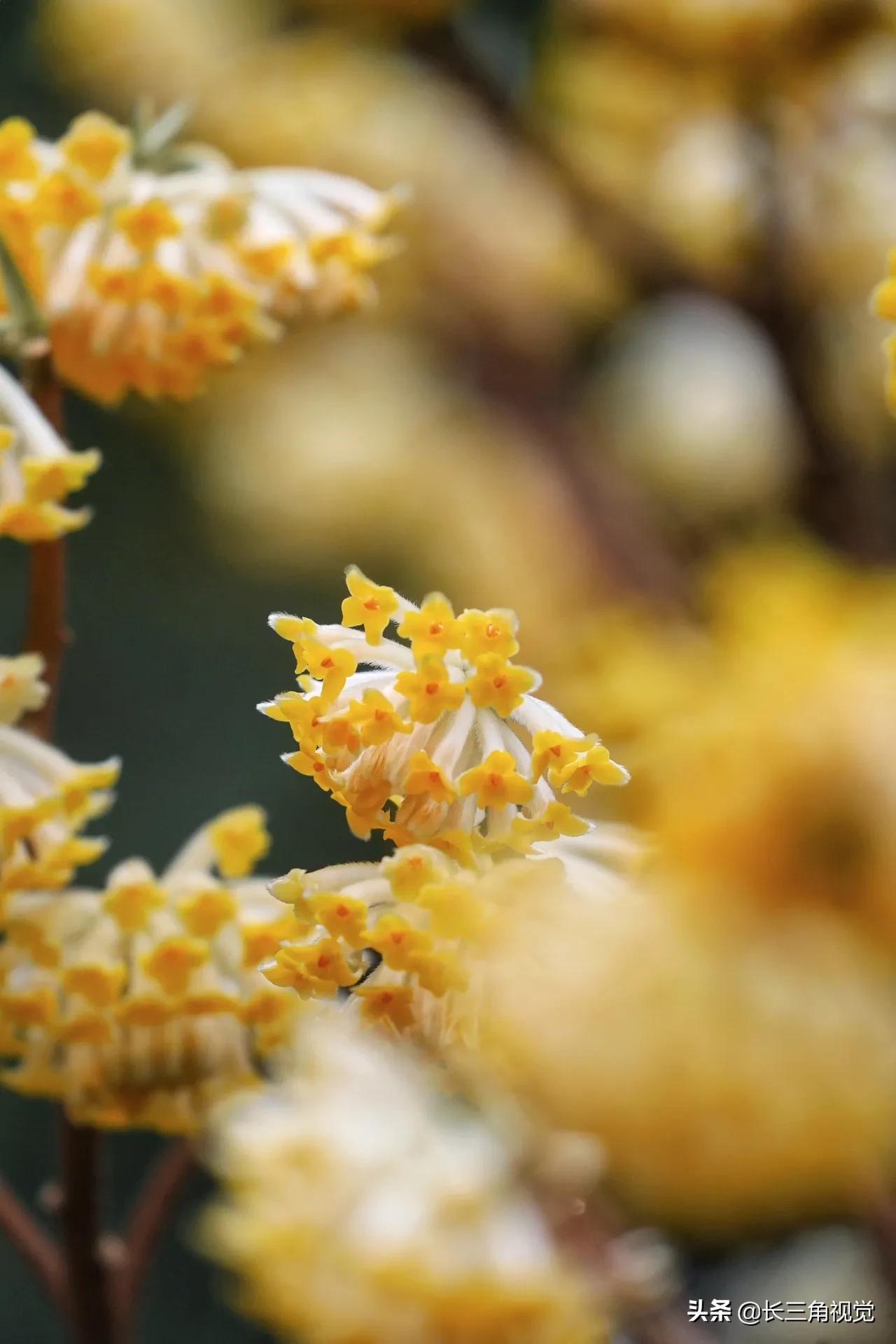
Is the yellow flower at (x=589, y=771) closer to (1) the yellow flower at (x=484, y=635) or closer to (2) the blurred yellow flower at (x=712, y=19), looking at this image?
(1) the yellow flower at (x=484, y=635)

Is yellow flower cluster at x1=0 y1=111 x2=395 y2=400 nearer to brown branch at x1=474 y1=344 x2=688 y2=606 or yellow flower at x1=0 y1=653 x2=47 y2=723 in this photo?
yellow flower at x1=0 y1=653 x2=47 y2=723

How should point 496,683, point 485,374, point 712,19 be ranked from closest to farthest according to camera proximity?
point 496,683, point 712,19, point 485,374

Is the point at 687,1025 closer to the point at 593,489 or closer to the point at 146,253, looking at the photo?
the point at 146,253

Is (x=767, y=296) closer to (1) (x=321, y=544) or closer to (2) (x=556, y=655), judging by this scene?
(2) (x=556, y=655)

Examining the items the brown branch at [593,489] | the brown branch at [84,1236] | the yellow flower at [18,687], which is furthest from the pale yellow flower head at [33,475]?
the brown branch at [593,489]

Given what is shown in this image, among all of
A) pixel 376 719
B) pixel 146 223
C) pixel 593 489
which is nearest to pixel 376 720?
pixel 376 719

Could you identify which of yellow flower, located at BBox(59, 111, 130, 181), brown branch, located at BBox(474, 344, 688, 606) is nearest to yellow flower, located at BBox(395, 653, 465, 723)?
yellow flower, located at BBox(59, 111, 130, 181)
